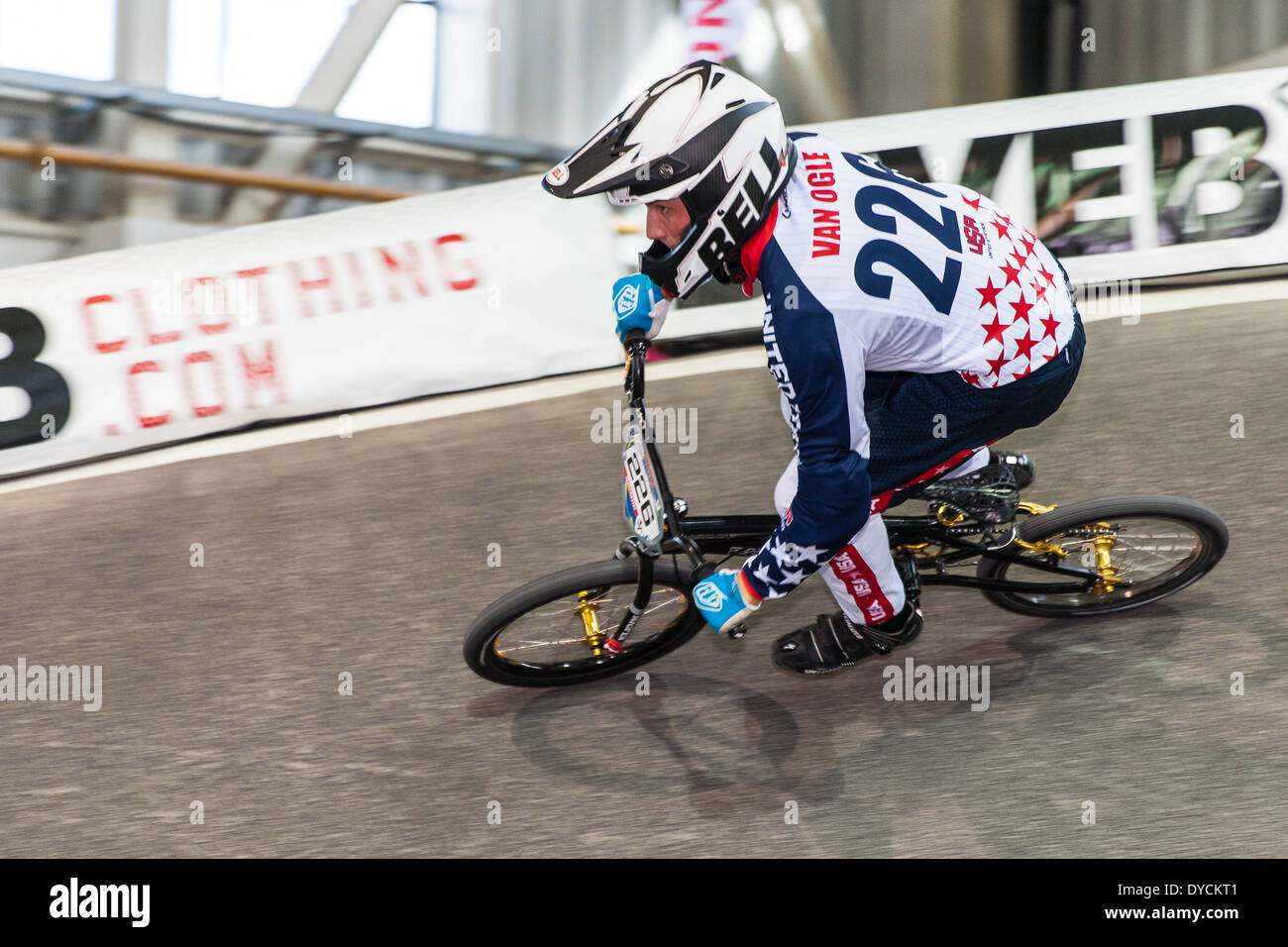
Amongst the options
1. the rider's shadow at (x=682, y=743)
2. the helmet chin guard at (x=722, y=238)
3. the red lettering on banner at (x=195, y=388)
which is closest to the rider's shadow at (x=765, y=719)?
the rider's shadow at (x=682, y=743)

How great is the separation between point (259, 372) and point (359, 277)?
0.82 meters

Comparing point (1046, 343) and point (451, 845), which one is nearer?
point (1046, 343)

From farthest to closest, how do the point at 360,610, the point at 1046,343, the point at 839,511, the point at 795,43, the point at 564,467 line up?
the point at 795,43
the point at 564,467
the point at 360,610
the point at 1046,343
the point at 839,511

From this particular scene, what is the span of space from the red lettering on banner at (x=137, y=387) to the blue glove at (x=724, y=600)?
448 centimetres

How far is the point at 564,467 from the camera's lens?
610 cm

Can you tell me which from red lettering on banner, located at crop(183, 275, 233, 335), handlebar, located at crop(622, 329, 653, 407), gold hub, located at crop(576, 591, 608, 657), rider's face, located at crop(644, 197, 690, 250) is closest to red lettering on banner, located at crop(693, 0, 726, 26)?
red lettering on banner, located at crop(183, 275, 233, 335)

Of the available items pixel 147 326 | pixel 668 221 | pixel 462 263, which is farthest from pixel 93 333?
pixel 668 221

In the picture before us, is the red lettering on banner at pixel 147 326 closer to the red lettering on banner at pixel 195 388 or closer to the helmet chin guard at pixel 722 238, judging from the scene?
the red lettering on banner at pixel 195 388

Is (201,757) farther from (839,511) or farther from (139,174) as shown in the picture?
(139,174)

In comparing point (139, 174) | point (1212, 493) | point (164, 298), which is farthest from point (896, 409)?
point (139, 174)

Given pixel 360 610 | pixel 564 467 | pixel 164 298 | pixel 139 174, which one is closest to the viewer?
pixel 360 610

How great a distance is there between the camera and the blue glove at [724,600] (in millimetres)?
3479

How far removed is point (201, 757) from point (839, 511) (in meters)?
2.74

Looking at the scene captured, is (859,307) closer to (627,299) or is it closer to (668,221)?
(668,221)
